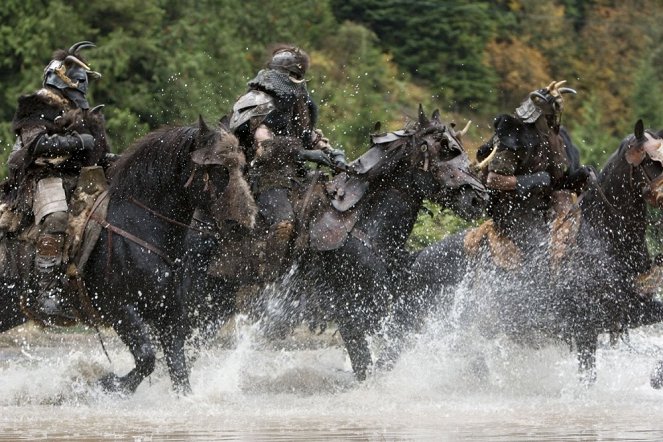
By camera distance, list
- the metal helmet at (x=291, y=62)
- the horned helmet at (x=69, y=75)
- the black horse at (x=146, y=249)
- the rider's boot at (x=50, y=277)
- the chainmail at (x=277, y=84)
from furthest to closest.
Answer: the metal helmet at (x=291, y=62), the chainmail at (x=277, y=84), the horned helmet at (x=69, y=75), the rider's boot at (x=50, y=277), the black horse at (x=146, y=249)

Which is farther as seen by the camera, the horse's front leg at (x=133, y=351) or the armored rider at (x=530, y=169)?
the armored rider at (x=530, y=169)

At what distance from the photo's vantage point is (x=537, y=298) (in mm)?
12148

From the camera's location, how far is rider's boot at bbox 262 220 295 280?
1206 centimetres

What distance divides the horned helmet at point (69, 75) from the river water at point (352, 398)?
2111 mm

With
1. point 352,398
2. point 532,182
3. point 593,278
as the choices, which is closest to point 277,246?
point 352,398

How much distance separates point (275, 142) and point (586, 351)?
2.74 m

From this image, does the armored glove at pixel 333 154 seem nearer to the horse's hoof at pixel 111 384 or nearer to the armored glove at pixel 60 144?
the armored glove at pixel 60 144

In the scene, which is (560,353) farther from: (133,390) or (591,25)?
(591,25)

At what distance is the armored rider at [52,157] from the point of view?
11.6 meters

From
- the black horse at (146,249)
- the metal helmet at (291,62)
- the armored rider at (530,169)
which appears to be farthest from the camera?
the metal helmet at (291,62)

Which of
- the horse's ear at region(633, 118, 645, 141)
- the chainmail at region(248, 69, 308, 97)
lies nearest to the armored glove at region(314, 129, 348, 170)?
the chainmail at region(248, 69, 308, 97)

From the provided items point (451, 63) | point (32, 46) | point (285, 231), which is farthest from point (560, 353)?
point (451, 63)

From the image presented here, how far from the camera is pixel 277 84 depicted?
1231cm

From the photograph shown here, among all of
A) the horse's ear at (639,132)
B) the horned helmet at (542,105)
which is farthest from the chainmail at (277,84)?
the horse's ear at (639,132)
